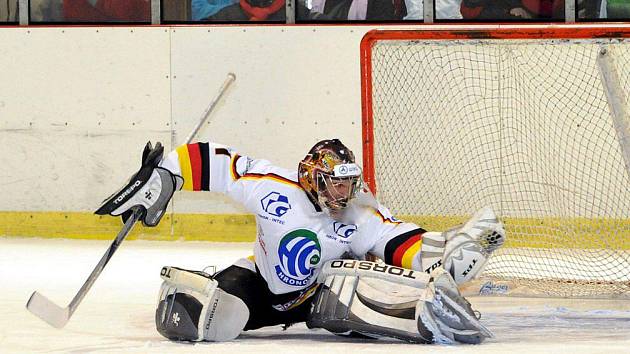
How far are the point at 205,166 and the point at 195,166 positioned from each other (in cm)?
3

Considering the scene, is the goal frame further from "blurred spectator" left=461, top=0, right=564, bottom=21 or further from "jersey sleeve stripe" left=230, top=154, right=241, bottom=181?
"blurred spectator" left=461, top=0, right=564, bottom=21

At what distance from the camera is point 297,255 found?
432 cm

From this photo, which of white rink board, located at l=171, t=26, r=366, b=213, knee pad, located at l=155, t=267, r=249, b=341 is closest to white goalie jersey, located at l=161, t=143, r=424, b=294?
knee pad, located at l=155, t=267, r=249, b=341

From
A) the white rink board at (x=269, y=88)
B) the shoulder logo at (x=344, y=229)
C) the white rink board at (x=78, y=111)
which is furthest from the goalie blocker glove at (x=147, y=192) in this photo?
the white rink board at (x=78, y=111)

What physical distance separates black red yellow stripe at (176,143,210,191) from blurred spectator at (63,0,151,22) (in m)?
3.62

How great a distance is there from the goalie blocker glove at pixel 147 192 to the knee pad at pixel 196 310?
0.20 metres

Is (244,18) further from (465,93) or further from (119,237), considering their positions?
(119,237)

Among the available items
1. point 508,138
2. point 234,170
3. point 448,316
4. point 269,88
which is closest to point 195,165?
point 234,170

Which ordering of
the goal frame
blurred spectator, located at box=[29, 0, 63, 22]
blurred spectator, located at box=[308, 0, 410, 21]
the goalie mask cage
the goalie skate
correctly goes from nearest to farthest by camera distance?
the goalie skate
the goal frame
the goalie mask cage
blurred spectator, located at box=[308, 0, 410, 21]
blurred spectator, located at box=[29, 0, 63, 22]

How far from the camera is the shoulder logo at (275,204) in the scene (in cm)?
433

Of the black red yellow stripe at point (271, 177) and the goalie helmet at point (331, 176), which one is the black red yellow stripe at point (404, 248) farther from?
the black red yellow stripe at point (271, 177)

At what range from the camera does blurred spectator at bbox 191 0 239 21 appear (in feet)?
25.9

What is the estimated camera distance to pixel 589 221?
22.0 ft

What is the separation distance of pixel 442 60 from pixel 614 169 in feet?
3.43
